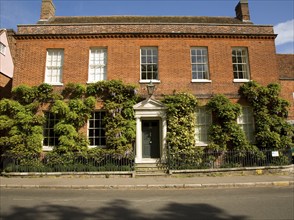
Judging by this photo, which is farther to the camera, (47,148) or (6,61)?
(6,61)

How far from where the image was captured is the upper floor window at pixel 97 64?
15641 mm

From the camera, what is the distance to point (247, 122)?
1541cm

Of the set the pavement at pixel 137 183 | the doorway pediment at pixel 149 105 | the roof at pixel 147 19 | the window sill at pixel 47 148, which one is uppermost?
the roof at pixel 147 19

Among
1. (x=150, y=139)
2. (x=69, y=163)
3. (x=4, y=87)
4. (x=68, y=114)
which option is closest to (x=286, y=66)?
(x=150, y=139)

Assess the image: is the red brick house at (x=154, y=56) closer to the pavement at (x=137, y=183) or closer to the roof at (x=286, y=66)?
the pavement at (x=137, y=183)

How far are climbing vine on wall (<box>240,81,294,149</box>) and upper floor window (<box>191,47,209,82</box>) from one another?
8.40 feet

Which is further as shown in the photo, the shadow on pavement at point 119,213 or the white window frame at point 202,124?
the white window frame at point 202,124

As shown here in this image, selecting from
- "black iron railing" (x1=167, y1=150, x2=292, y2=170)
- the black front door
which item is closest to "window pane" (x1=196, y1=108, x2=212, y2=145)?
"black iron railing" (x1=167, y1=150, x2=292, y2=170)

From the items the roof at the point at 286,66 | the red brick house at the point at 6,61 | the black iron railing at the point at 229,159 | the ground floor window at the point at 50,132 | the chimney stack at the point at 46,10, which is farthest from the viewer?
the roof at the point at 286,66

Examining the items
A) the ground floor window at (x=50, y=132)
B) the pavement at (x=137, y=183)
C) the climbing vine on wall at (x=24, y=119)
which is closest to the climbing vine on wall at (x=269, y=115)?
the pavement at (x=137, y=183)

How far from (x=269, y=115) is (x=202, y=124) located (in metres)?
4.11

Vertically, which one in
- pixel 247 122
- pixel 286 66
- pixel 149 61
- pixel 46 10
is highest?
pixel 46 10

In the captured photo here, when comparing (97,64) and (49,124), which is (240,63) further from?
(49,124)

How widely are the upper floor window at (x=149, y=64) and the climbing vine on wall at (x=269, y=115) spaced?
224 inches
